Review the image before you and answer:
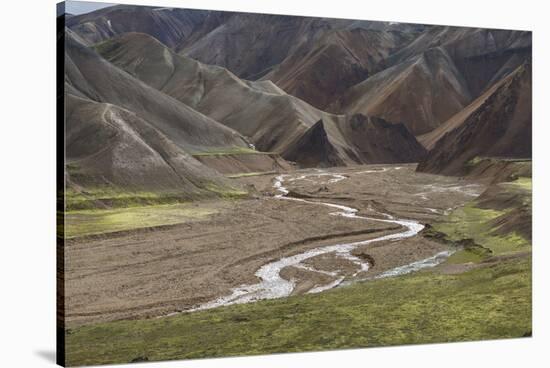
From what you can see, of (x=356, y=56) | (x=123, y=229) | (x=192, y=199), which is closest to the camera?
(x=123, y=229)

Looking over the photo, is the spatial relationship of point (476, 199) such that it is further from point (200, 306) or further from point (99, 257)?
point (99, 257)

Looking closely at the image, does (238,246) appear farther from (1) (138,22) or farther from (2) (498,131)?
(2) (498,131)

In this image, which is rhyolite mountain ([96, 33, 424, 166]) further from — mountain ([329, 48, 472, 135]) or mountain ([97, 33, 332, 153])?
mountain ([329, 48, 472, 135])

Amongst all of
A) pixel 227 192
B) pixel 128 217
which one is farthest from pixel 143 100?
pixel 128 217

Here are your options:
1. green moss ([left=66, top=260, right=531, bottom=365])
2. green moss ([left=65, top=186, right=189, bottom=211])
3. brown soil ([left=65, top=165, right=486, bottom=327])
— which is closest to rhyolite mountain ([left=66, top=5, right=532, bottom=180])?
brown soil ([left=65, top=165, right=486, bottom=327])

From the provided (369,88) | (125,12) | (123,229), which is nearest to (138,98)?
(125,12)

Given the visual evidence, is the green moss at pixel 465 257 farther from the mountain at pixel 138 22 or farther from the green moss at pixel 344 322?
the mountain at pixel 138 22
